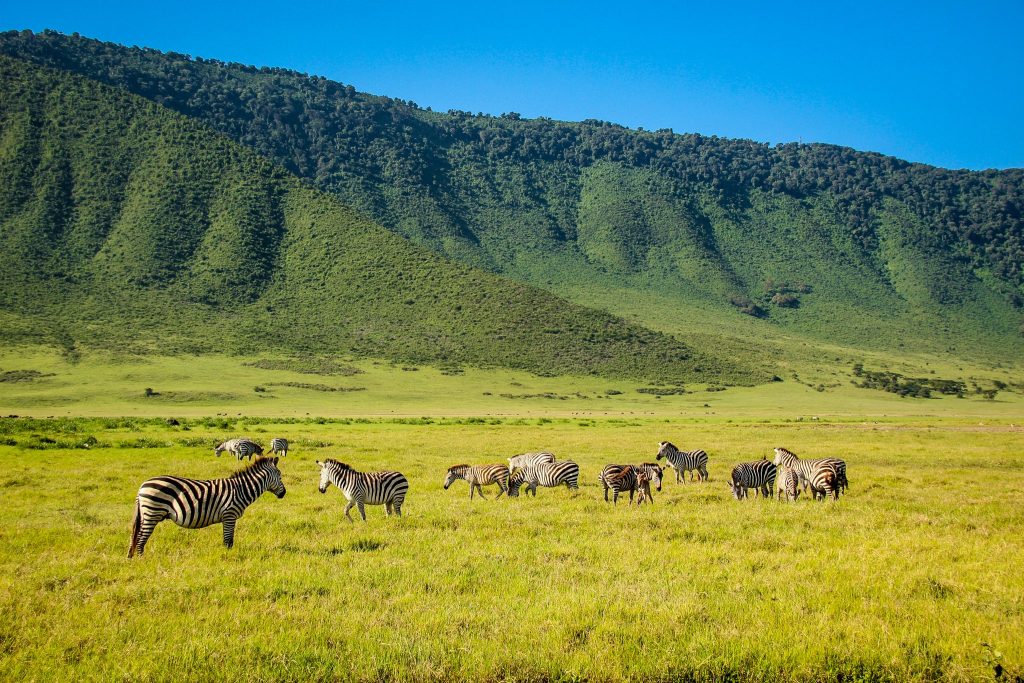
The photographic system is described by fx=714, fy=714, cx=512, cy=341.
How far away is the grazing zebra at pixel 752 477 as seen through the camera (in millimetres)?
20812

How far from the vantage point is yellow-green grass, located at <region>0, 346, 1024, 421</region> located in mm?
71000

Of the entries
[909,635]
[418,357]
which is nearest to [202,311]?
[418,357]

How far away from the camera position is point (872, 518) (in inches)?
663

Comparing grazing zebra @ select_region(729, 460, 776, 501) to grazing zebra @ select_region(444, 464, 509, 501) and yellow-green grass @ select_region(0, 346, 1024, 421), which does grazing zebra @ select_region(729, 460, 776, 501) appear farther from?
yellow-green grass @ select_region(0, 346, 1024, 421)

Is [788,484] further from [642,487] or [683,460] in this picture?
[683,460]

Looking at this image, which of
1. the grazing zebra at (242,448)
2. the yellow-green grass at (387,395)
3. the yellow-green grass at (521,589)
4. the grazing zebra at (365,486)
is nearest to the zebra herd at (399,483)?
the grazing zebra at (365,486)

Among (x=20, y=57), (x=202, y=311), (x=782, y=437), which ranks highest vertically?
(x=20, y=57)

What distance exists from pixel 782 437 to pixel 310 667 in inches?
1638

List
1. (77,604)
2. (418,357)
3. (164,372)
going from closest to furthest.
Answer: (77,604)
(164,372)
(418,357)

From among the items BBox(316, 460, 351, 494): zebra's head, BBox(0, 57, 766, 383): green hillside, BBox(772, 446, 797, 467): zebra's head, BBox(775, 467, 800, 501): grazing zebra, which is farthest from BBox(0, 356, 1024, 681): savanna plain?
BBox(0, 57, 766, 383): green hillside

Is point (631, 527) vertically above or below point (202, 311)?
below

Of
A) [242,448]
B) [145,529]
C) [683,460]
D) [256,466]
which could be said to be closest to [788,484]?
[683,460]

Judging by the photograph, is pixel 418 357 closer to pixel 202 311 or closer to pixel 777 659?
pixel 202 311

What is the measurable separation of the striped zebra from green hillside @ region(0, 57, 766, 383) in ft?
287
